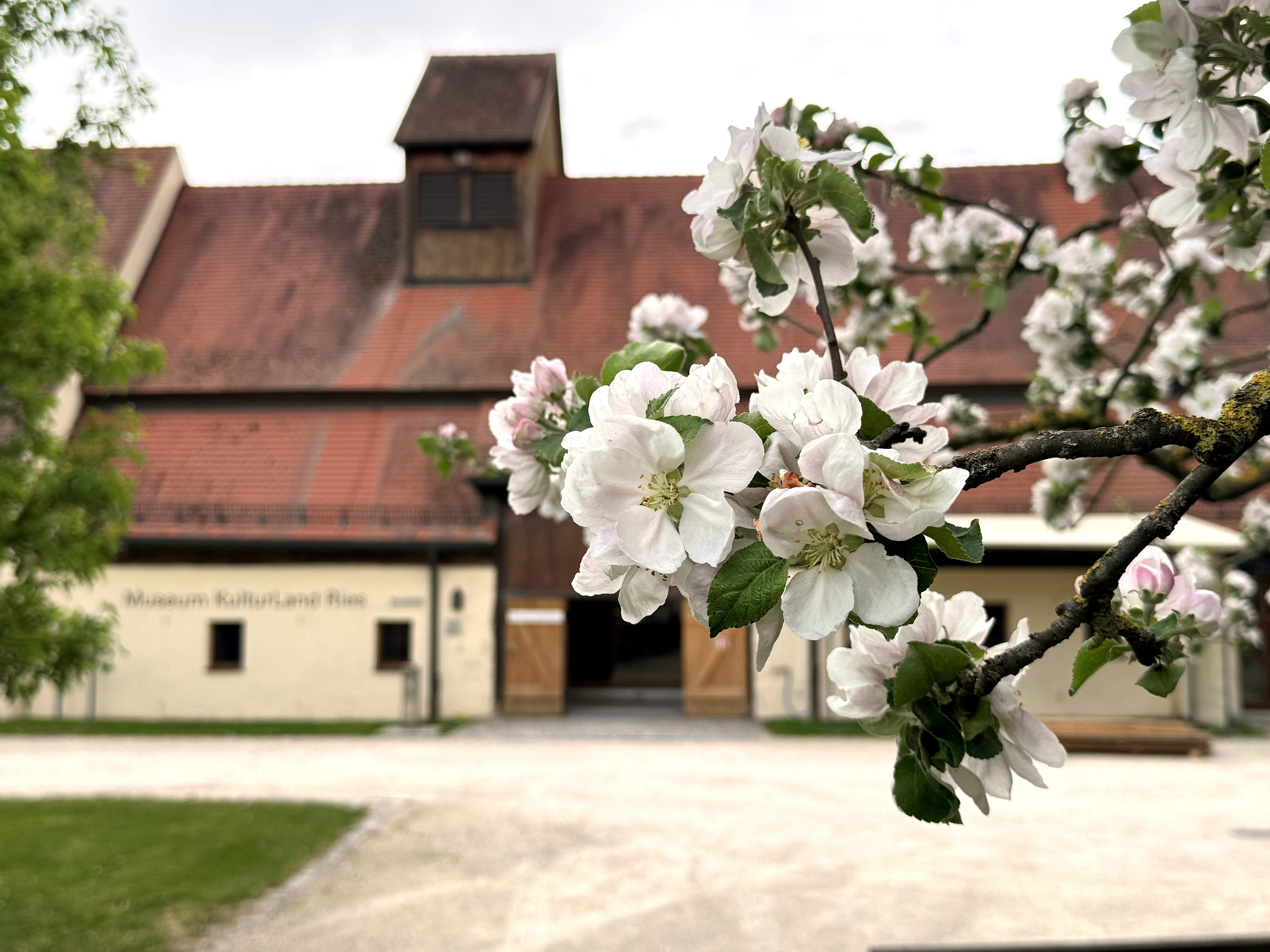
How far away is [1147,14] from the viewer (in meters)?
1.28

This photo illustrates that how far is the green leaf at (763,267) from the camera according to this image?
4.53ft

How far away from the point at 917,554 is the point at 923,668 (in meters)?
0.24

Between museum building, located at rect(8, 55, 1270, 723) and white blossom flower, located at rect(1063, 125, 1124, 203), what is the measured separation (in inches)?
398

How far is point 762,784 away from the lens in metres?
10.1

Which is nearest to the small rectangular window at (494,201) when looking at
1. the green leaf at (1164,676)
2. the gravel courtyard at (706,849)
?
the gravel courtyard at (706,849)

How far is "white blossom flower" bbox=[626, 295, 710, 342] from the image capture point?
2836mm

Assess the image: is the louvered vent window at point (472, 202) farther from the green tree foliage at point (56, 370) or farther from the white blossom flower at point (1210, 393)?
the white blossom flower at point (1210, 393)

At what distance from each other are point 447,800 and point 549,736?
428 cm

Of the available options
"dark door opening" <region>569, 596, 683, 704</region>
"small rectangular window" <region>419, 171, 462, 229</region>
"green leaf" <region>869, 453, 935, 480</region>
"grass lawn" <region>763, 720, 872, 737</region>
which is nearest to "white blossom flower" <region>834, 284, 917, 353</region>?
"green leaf" <region>869, 453, 935, 480</region>

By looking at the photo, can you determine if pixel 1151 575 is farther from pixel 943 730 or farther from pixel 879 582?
pixel 879 582

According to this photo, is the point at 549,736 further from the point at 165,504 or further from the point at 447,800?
the point at 165,504

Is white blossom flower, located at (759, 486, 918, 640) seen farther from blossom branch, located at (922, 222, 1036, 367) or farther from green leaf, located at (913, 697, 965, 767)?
blossom branch, located at (922, 222, 1036, 367)

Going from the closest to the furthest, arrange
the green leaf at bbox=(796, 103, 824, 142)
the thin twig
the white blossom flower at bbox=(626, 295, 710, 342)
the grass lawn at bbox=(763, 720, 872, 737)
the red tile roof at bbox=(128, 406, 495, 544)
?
the green leaf at bbox=(796, 103, 824, 142)
the white blossom flower at bbox=(626, 295, 710, 342)
the thin twig
the grass lawn at bbox=(763, 720, 872, 737)
the red tile roof at bbox=(128, 406, 495, 544)

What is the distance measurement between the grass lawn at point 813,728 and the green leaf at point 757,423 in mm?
13218
